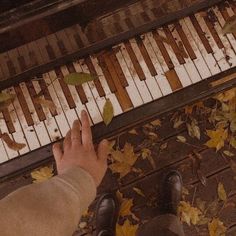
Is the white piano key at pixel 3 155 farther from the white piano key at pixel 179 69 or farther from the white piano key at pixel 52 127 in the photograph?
the white piano key at pixel 179 69

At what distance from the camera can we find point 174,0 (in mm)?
1828

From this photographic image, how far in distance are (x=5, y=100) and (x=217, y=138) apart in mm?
1556

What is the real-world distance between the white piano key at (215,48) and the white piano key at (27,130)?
41.2 inches

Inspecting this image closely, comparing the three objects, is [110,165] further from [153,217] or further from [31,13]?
[31,13]

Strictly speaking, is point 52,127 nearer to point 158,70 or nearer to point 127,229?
point 158,70

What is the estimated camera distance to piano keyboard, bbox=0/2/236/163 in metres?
2.03

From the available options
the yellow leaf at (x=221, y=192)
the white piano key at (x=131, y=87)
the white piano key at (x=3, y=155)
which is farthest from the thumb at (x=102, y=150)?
the yellow leaf at (x=221, y=192)

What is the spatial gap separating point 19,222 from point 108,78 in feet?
3.25

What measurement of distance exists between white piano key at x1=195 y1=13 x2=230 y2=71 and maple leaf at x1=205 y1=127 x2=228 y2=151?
0.83 metres

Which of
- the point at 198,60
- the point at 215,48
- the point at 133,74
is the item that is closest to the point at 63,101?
the point at 133,74

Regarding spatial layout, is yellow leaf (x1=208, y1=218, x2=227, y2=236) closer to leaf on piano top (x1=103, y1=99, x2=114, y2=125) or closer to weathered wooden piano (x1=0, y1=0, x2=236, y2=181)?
weathered wooden piano (x1=0, y1=0, x2=236, y2=181)

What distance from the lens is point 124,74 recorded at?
6.79 ft

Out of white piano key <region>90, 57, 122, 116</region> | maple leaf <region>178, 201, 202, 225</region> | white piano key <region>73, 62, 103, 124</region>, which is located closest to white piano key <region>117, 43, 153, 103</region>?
white piano key <region>90, 57, 122, 116</region>

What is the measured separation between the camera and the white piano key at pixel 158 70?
2035 millimetres
